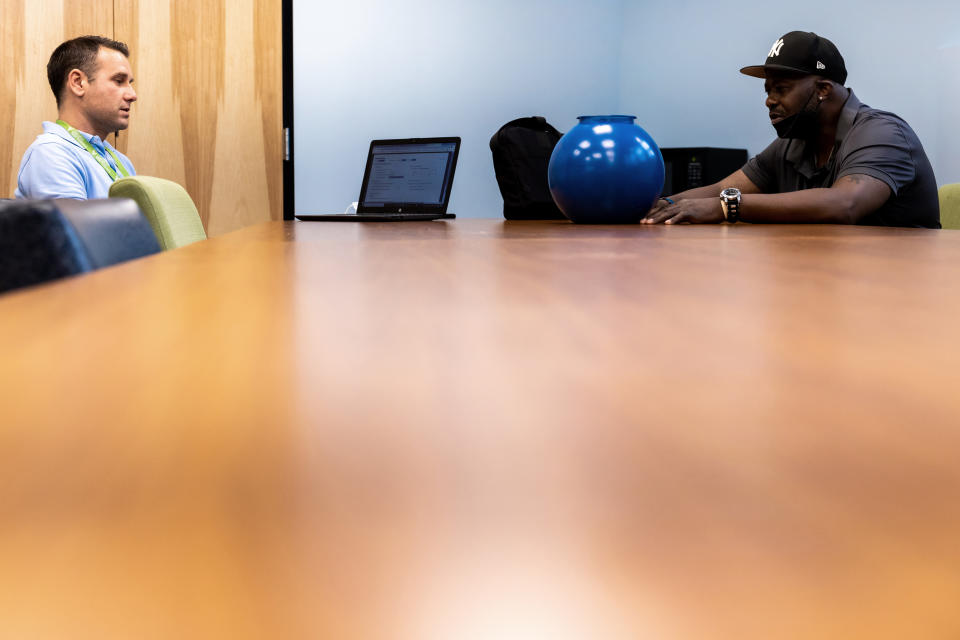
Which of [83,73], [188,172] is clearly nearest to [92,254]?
[83,73]

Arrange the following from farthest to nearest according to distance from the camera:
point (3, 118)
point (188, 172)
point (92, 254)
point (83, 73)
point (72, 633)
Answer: point (188, 172), point (3, 118), point (83, 73), point (92, 254), point (72, 633)

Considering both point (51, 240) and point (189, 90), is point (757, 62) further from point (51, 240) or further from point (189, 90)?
point (51, 240)

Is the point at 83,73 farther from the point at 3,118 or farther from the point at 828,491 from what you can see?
the point at 828,491

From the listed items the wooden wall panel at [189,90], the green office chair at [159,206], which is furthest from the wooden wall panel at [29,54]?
the green office chair at [159,206]

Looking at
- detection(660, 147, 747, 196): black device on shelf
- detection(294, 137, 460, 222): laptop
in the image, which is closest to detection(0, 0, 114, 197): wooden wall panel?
detection(294, 137, 460, 222): laptop

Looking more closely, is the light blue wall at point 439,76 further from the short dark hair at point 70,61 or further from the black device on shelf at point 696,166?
the short dark hair at point 70,61

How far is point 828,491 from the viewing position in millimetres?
72

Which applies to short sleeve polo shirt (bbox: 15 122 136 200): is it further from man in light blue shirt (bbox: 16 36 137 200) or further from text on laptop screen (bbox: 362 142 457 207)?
text on laptop screen (bbox: 362 142 457 207)

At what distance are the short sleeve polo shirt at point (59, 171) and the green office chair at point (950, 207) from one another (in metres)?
2.25

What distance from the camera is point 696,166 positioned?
3.57 metres

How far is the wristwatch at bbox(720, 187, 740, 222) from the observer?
151 centimetres

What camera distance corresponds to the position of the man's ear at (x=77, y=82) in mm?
2654

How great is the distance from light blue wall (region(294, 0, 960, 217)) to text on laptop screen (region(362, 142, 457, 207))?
1642 mm

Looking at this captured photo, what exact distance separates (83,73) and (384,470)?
9.78 feet
